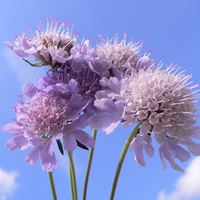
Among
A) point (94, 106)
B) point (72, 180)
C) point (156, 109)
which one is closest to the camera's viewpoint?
point (156, 109)

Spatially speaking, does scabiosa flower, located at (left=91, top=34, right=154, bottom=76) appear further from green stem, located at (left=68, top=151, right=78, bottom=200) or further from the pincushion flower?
green stem, located at (left=68, top=151, right=78, bottom=200)

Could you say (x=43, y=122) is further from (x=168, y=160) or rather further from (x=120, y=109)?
(x=168, y=160)

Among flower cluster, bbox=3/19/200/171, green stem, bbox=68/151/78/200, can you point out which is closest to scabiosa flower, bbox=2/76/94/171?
flower cluster, bbox=3/19/200/171

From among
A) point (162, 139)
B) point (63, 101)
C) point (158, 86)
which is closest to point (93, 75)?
point (63, 101)

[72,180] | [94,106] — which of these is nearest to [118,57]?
[94,106]

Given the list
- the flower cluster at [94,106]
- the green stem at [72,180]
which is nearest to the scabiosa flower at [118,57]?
the flower cluster at [94,106]

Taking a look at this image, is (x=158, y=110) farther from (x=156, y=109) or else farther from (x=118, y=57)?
(x=118, y=57)

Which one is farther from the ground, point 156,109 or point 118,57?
point 118,57
